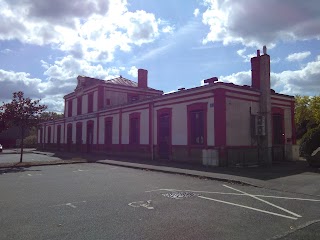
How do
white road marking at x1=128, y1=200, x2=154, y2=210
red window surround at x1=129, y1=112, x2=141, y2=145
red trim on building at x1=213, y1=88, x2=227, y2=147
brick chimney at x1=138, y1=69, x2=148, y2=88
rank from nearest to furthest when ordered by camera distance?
white road marking at x1=128, y1=200, x2=154, y2=210
red trim on building at x1=213, y1=88, x2=227, y2=147
red window surround at x1=129, y1=112, x2=141, y2=145
brick chimney at x1=138, y1=69, x2=148, y2=88

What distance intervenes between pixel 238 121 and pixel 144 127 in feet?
27.1

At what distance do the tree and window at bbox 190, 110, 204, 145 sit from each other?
10.3 m

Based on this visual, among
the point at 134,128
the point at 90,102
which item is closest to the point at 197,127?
the point at 134,128

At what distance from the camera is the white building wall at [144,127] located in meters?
25.1

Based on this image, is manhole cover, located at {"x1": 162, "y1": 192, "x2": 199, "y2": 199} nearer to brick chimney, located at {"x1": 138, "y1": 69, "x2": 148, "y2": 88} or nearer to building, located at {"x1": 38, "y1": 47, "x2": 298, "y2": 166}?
building, located at {"x1": 38, "y1": 47, "x2": 298, "y2": 166}

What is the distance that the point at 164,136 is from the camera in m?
23.3

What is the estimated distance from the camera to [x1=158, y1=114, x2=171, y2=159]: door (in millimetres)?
22891

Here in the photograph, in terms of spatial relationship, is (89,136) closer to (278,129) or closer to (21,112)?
(21,112)

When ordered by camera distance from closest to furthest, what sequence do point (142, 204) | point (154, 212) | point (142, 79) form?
1. point (154, 212)
2. point (142, 204)
3. point (142, 79)

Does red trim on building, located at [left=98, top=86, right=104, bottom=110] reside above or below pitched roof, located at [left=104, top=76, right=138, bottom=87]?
below

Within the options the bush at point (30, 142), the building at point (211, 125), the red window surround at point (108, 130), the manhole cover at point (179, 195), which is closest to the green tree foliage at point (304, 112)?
the building at point (211, 125)

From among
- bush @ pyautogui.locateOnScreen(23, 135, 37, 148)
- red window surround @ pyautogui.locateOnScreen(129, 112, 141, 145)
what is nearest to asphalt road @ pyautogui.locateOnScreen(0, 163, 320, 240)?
red window surround @ pyautogui.locateOnScreen(129, 112, 141, 145)

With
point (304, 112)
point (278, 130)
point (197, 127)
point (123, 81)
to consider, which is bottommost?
point (278, 130)

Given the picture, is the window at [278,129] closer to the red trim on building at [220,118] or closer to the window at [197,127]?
the red trim on building at [220,118]
